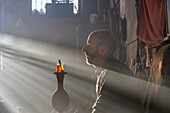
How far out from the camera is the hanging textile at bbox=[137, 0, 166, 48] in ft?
9.43

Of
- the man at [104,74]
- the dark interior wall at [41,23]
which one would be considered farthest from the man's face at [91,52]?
the dark interior wall at [41,23]

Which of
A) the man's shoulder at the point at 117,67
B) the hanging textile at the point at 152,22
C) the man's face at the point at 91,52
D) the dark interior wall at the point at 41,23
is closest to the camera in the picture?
the man's shoulder at the point at 117,67

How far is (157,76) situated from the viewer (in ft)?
9.36

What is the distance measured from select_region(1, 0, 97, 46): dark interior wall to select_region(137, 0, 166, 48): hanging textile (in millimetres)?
8478

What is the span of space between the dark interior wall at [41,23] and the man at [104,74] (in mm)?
9504

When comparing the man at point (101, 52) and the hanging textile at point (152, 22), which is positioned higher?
the hanging textile at point (152, 22)

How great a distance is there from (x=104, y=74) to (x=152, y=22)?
1.10 metres

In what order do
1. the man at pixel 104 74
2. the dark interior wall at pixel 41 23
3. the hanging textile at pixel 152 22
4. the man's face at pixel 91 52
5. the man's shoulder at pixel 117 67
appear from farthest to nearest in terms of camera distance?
the dark interior wall at pixel 41 23, the hanging textile at pixel 152 22, the man's face at pixel 91 52, the man's shoulder at pixel 117 67, the man at pixel 104 74

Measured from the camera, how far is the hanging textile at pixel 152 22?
2.88 metres

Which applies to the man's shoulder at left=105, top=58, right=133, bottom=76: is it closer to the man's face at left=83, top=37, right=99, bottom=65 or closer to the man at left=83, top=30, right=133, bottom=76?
the man at left=83, top=30, right=133, bottom=76

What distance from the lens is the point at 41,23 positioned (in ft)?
40.3

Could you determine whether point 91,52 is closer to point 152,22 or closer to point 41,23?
point 152,22

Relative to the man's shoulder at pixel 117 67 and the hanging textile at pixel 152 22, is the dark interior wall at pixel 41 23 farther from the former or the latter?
the man's shoulder at pixel 117 67

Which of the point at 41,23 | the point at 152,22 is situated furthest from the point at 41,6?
the point at 152,22
